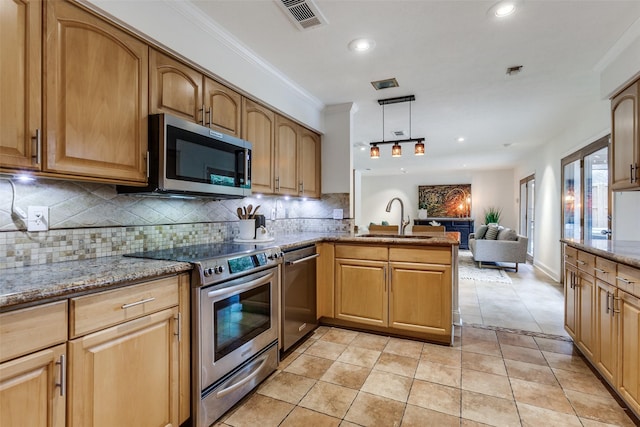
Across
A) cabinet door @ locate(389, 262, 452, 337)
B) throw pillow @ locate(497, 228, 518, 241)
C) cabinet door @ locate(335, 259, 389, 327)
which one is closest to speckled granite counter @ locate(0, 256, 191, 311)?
cabinet door @ locate(335, 259, 389, 327)

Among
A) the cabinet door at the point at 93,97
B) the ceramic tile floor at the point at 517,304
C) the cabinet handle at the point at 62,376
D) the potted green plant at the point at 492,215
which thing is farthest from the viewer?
the potted green plant at the point at 492,215

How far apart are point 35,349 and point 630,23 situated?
11.8 feet

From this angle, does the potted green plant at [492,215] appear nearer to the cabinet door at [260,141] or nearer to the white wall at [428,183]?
the white wall at [428,183]

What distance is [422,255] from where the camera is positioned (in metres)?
2.67

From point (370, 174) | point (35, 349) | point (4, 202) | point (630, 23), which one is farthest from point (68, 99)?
point (370, 174)

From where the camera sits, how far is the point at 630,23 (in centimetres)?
204

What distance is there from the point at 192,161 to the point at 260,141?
0.91m

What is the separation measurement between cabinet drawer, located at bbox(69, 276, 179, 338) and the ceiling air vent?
1.71m

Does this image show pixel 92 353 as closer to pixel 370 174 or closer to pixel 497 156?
pixel 497 156

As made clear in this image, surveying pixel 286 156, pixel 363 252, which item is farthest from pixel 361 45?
pixel 363 252

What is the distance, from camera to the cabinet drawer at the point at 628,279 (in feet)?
5.24

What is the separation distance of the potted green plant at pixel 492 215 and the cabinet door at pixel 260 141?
765cm

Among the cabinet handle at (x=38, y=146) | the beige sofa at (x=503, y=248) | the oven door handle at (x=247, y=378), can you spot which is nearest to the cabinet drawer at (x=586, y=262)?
the oven door handle at (x=247, y=378)

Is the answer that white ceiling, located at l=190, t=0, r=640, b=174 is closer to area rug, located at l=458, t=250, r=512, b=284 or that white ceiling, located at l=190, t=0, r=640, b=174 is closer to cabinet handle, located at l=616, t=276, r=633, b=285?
cabinet handle, located at l=616, t=276, r=633, b=285
